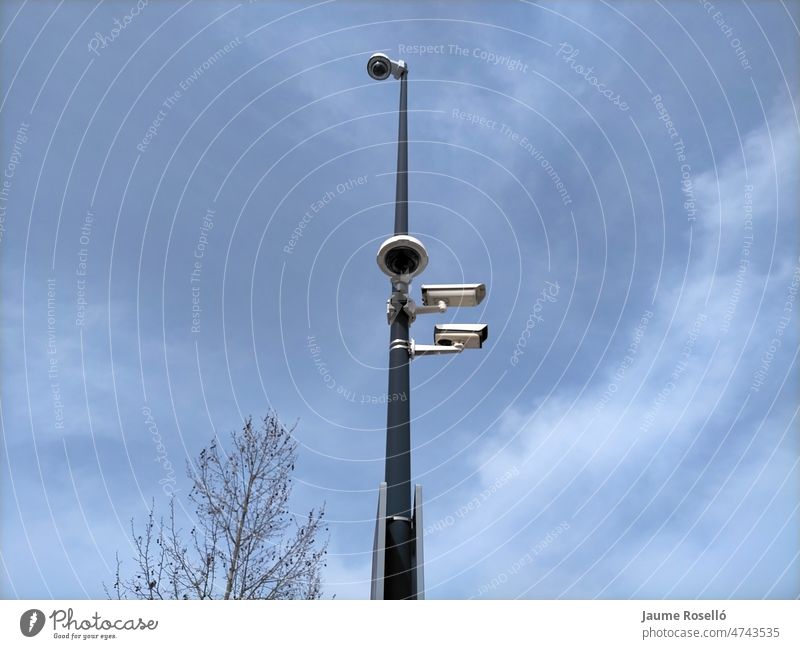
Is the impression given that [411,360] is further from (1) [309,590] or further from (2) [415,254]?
(1) [309,590]

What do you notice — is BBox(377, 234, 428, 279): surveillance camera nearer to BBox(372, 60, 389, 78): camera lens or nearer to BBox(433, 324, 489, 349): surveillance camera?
BBox(433, 324, 489, 349): surveillance camera

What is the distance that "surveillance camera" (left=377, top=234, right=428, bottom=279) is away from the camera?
685cm

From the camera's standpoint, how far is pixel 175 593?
12.9 meters

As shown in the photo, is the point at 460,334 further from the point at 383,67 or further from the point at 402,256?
the point at 383,67

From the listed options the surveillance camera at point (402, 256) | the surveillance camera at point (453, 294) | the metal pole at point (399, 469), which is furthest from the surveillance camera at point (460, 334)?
the surveillance camera at point (402, 256)

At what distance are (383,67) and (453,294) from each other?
369 centimetres

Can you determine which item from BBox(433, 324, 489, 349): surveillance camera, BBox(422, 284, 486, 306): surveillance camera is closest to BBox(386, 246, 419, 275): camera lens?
BBox(422, 284, 486, 306): surveillance camera

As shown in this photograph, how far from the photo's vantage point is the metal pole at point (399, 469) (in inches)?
200

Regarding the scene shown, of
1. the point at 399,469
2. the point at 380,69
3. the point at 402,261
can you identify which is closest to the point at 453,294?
the point at 402,261

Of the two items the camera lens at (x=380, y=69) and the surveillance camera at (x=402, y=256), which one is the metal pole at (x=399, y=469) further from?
the camera lens at (x=380, y=69)

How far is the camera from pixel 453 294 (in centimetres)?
707

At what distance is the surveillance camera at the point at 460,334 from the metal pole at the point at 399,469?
1.50 feet
